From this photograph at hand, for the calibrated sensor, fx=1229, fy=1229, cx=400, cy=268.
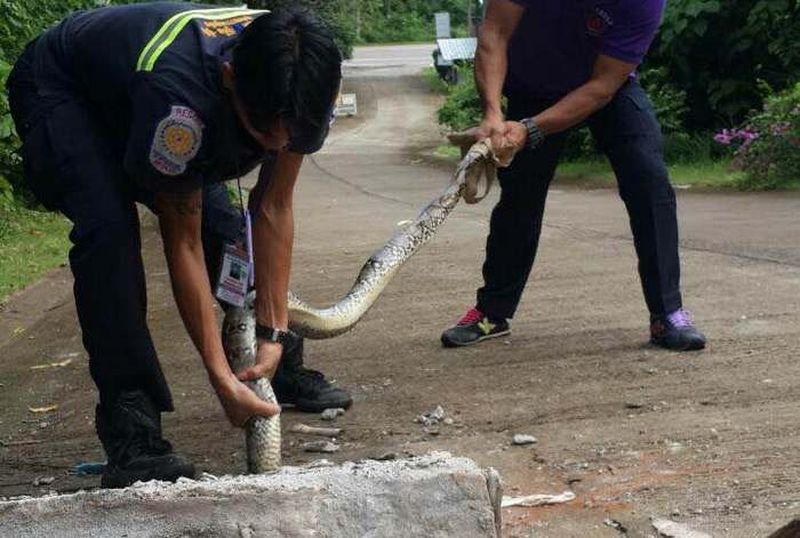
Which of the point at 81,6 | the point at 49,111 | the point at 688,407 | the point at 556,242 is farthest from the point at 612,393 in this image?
the point at 81,6

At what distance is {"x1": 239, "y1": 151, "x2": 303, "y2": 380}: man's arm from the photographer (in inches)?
139

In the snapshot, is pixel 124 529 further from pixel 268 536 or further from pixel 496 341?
pixel 496 341

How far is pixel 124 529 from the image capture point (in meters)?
2.52

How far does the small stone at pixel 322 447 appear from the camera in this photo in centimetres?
370

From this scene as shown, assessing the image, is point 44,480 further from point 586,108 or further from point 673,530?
point 586,108

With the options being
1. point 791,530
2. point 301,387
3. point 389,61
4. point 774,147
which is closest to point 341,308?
point 301,387

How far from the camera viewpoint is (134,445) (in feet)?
10.8

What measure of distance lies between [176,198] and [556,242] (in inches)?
190

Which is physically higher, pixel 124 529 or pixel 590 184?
pixel 124 529

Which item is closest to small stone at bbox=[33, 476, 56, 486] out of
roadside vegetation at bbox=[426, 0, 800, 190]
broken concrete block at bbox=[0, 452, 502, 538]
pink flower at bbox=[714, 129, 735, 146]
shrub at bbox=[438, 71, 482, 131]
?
broken concrete block at bbox=[0, 452, 502, 538]

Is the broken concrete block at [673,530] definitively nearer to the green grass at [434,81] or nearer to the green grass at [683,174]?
the green grass at [683,174]

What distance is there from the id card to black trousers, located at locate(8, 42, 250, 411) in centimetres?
24

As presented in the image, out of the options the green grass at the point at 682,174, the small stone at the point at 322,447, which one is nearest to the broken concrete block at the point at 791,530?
the small stone at the point at 322,447

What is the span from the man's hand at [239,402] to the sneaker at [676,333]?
6.23 feet
